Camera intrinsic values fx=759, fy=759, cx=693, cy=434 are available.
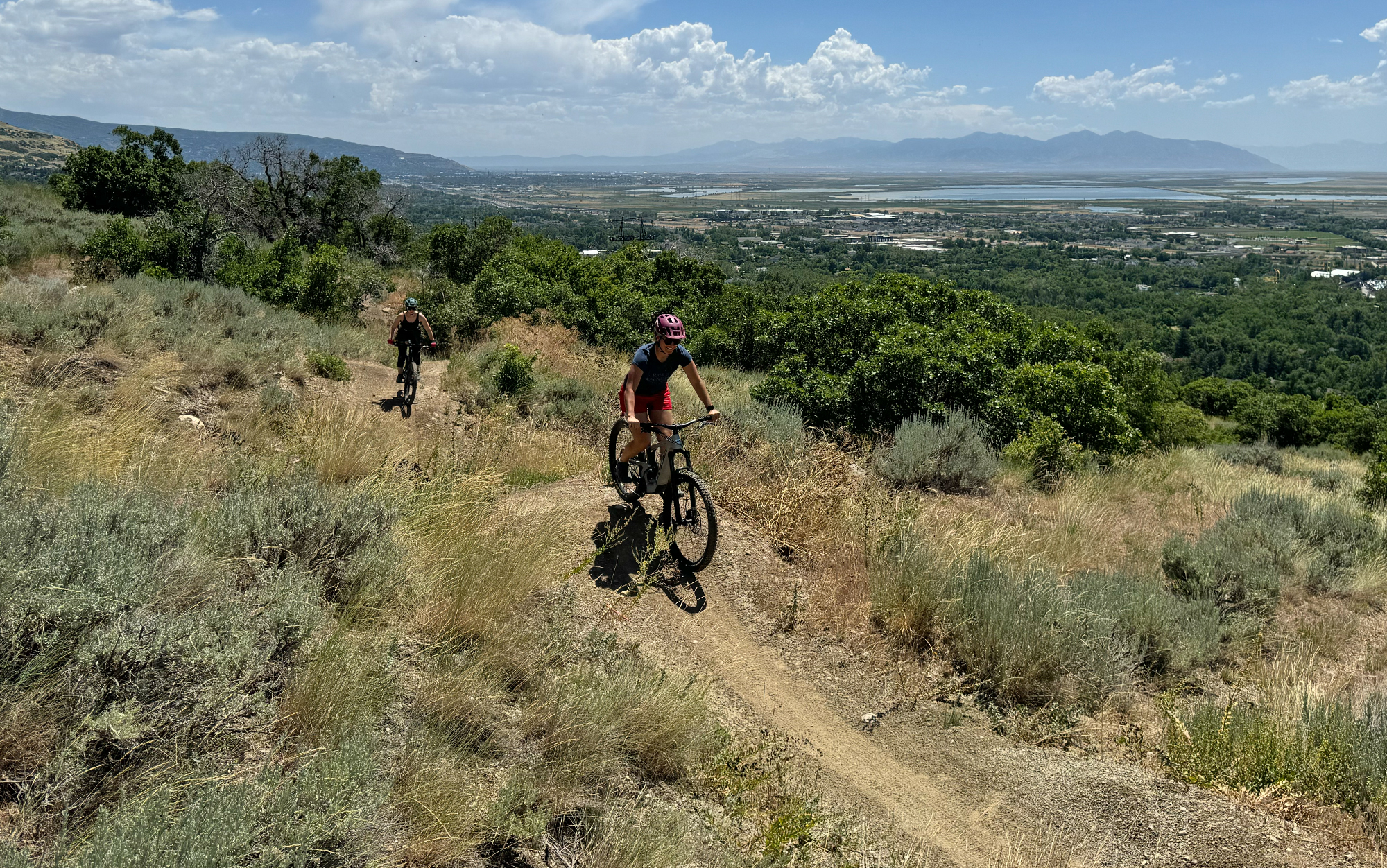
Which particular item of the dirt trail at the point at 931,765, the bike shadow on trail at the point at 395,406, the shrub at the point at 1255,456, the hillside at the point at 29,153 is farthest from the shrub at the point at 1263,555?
the hillside at the point at 29,153

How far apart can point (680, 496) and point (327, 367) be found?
27.4 feet

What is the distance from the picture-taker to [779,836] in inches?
135

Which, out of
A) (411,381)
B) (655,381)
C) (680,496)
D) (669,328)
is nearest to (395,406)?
(411,381)

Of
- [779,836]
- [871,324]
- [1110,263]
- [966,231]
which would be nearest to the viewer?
[779,836]

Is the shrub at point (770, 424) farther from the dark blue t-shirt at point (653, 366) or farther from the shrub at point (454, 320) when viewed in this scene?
the shrub at point (454, 320)

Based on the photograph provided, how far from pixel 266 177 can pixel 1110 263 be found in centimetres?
11026

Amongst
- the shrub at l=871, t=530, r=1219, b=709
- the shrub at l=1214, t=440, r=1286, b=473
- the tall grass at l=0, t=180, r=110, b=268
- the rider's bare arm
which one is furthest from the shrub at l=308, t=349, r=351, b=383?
the shrub at l=1214, t=440, r=1286, b=473

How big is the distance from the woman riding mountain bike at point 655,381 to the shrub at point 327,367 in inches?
300

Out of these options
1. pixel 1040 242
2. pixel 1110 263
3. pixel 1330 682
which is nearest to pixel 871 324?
pixel 1330 682

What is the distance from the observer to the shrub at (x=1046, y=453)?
34.3ft

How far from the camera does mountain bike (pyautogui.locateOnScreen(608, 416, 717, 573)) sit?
6.36 meters

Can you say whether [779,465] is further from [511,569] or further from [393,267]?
[393,267]

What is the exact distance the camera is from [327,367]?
1245cm

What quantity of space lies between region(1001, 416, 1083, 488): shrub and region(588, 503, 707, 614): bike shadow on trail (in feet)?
19.7
